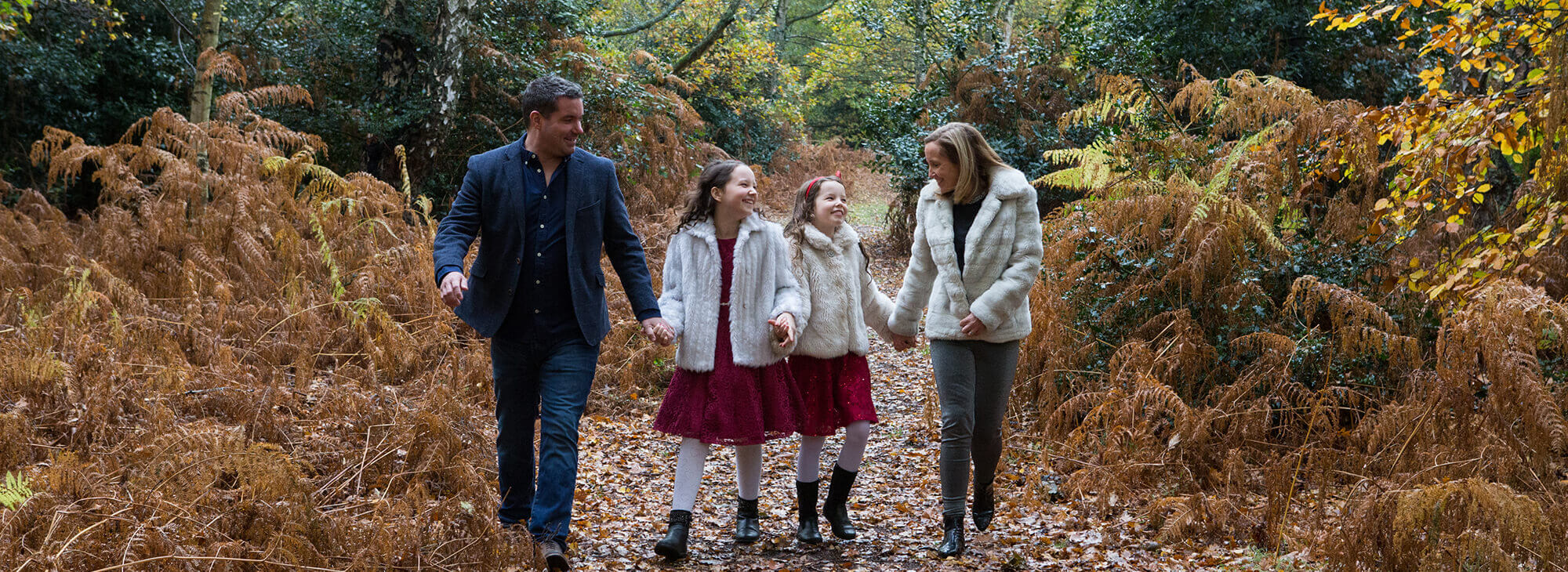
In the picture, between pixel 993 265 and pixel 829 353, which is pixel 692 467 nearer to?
pixel 829 353

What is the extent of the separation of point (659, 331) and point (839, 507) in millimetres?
1319

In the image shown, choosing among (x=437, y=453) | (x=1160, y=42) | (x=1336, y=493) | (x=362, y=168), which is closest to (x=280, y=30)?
(x=362, y=168)

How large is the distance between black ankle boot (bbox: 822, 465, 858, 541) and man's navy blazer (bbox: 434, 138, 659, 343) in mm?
1237

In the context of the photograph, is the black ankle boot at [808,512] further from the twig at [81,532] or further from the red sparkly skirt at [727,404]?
the twig at [81,532]

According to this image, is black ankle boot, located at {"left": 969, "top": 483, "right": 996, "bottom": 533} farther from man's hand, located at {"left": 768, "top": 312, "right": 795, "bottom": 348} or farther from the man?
the man

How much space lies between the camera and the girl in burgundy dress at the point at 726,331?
4375mm

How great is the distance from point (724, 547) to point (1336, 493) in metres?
2.87

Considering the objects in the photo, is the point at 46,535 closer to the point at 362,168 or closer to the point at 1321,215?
the point at 1321,215

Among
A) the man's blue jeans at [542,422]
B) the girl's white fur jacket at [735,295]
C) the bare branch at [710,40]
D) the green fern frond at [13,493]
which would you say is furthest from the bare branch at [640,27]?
the green fern frond at [13,493]

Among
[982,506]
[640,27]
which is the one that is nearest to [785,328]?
[982,506]

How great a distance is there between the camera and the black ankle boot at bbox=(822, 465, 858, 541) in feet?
15.5

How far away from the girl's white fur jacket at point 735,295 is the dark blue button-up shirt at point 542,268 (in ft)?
1.56

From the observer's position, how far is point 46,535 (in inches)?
127

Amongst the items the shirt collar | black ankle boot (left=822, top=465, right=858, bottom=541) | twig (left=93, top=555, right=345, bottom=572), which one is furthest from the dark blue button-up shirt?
black ankle boot (left=822, top=465, right=858, bottom=541)
